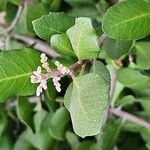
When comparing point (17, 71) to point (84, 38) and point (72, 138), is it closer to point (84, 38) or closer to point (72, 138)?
point (84, 38)

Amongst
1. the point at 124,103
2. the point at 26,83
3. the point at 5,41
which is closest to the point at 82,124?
the point at 26,83

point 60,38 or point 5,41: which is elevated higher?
point 60,38

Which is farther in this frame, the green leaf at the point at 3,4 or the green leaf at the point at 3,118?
the green leaf at the point at 3,118

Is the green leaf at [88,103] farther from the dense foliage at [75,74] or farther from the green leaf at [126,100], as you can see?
the green leaf at [126,100]

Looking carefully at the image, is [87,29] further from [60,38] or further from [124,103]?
[124,103]

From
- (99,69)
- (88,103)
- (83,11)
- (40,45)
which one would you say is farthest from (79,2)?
(88,103)

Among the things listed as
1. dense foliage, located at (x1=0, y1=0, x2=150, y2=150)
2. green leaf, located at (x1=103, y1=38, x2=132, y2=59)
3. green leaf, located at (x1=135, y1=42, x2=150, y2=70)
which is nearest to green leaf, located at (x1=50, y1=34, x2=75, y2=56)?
dense foliage, located at (x1=0, y1=0, x2=150, y2=150)

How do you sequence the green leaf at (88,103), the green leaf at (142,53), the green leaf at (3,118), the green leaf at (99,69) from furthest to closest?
the green leaf at (3,118)
the green leaf at (142,53)
the green leaf at (99,69)
the green leaf at (88,103)

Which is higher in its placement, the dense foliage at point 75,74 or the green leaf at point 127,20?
the green leaf at point 127,20

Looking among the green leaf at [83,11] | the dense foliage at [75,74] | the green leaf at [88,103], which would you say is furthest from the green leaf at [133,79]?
the green leaf at [88,103]
